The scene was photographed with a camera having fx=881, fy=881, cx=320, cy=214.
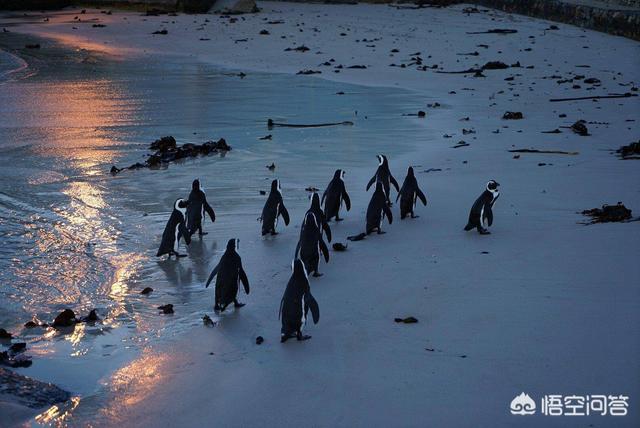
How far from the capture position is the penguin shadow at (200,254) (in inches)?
226

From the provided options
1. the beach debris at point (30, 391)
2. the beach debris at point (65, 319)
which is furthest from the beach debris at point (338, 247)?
the beach debris at point (30, 391)

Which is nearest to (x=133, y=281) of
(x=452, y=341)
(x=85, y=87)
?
(x=452, y=341)

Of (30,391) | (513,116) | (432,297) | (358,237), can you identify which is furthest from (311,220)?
(513,116)

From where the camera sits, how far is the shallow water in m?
4.93

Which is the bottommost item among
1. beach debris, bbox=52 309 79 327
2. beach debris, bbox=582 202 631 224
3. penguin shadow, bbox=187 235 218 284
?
penguin shadow, bbox=187 235 218 284

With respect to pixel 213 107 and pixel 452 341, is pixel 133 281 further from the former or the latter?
pixel 213 107

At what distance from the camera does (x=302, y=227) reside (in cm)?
587

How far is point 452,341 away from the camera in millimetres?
4203

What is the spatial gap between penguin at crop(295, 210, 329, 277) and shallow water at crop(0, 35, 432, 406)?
0.67m

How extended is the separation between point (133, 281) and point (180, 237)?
72 cm

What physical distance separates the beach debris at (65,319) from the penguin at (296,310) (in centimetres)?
113

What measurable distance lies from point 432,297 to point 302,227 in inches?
52.0

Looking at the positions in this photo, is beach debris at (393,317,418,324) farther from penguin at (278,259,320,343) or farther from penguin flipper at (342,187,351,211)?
penguin flipper at (342,187,351,211)

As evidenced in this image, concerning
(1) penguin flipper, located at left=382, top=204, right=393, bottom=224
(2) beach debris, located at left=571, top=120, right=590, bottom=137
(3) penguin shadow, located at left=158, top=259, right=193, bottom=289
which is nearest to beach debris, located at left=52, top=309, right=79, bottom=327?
(3) penguin shadow, located at left=158, top=259, right=193, bottom=289
